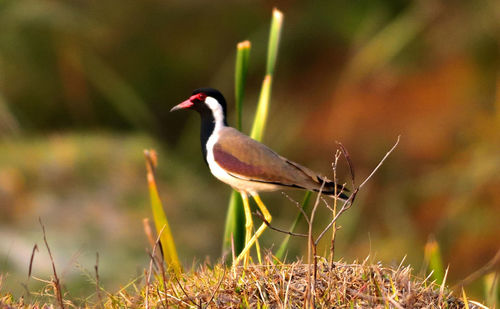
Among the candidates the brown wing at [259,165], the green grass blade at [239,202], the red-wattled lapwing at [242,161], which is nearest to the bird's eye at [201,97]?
the red-wattled lapwing at [242,161]

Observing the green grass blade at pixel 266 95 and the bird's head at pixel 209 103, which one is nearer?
the bird's head at pixel 209 103

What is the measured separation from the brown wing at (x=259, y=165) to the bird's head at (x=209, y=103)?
0.27 ft

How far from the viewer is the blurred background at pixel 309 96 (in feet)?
24.6

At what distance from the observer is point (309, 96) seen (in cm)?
906

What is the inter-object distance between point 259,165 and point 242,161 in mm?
51

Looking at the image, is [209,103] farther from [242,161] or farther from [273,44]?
[273,44]

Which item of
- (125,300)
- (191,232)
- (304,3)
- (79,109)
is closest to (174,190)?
(191,232)

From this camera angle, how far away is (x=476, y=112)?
8234 mm

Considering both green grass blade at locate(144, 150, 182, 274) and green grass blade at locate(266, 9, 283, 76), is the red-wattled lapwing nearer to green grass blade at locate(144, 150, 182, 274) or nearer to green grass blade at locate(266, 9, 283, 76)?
green grass blade at locate(144, 150, 182, 274)

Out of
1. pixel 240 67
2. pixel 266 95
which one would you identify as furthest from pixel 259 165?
pixel 266 95

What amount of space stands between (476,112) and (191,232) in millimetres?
3167

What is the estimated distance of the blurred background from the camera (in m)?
7.51

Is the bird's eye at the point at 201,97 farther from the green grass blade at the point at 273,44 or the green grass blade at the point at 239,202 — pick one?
the green grass blade at the point at 273,44

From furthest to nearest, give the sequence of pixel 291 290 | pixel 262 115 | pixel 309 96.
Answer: pixel 309 96
pixel 262 115
pixel 291 290
